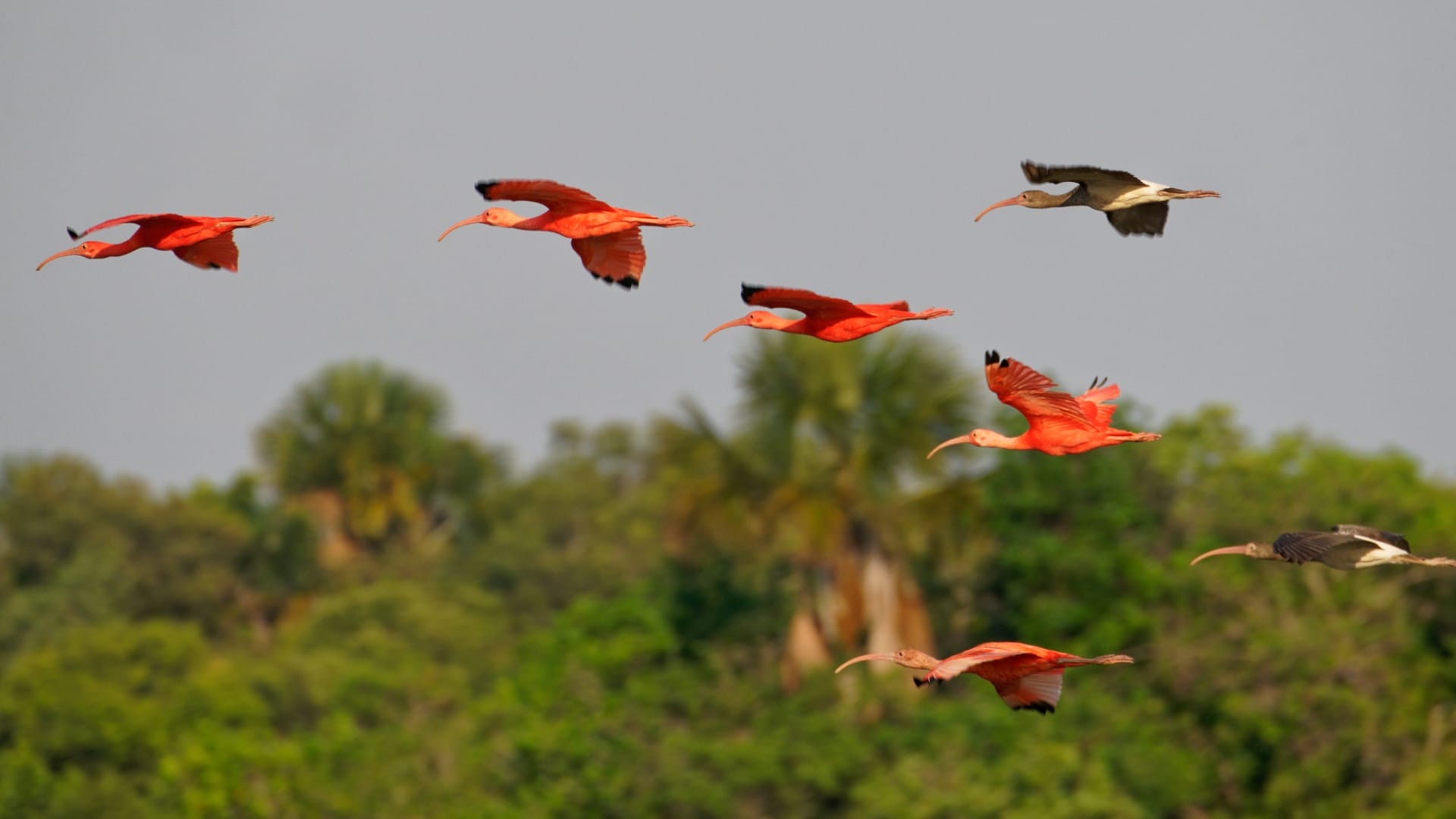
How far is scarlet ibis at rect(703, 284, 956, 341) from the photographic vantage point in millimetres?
13094

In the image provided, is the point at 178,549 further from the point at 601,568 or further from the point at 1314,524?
the point at 1314,524

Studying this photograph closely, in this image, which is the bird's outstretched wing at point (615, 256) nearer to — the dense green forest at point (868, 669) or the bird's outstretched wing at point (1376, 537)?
the bird's outstretched wing at point (1376, 537)

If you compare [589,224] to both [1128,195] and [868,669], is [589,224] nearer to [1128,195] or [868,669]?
[1128,195]

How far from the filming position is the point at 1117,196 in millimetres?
13914

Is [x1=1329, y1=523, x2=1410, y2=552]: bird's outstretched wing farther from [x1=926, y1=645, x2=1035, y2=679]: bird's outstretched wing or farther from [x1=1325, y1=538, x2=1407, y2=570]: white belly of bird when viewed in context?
[x1=926, y1=645, x2=1035, y2=679]: bird's outstretched wing

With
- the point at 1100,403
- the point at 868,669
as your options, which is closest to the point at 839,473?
Result: the point at 868,669

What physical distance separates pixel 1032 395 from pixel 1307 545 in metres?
1.77

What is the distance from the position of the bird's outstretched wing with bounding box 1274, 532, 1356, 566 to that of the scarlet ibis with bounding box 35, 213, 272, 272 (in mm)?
6011

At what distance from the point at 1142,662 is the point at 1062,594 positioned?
7.27ft

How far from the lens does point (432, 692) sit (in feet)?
143

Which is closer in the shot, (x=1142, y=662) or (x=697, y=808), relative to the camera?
(x=697, y=808)

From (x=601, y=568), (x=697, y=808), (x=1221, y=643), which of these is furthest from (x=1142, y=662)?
(x=601, y=568)

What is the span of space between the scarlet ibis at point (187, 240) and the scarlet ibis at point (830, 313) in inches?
114

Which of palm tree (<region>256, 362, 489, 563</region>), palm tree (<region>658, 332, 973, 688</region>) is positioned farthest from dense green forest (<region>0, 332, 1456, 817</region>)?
palm tree (<region>256, 362, 489, 563</region>)
